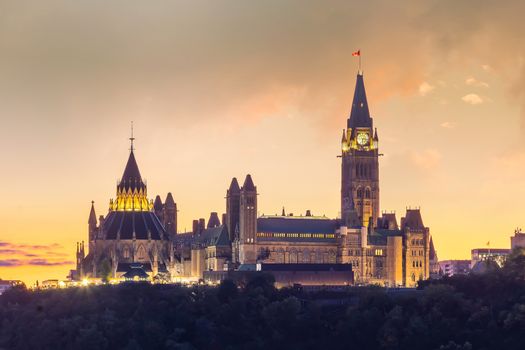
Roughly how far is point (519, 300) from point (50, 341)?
59.0 m

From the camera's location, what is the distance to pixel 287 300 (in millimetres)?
196375

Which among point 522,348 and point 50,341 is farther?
point 50,341

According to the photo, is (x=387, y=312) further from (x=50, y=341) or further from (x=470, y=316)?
(x=50, y=341)

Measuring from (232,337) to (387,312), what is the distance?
765 inches

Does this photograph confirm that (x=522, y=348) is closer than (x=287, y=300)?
Yes

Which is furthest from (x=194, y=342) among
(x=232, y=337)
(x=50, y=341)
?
(x=50, y=341)

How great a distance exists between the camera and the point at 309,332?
19275cm

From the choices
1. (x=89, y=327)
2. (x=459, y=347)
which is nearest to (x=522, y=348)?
(x=459, y=347)

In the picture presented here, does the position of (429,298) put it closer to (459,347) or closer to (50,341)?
(459,347)

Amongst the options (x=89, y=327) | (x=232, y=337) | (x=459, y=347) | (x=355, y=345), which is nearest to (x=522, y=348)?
(x=459, y=347)

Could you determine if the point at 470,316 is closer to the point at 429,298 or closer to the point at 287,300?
the point at 429,298

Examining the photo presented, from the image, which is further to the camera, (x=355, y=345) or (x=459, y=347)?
(x=355, y=345)

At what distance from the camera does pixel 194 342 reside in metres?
193

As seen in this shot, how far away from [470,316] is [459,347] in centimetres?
1244
